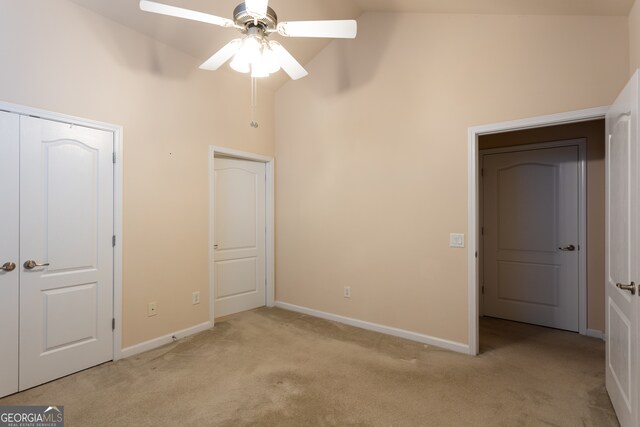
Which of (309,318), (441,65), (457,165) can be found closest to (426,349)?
(309,318)

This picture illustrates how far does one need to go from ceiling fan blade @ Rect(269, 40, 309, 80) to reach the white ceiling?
3.98 feet

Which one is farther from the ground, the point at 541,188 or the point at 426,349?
the point at 541,188

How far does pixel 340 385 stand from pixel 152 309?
1.95 m

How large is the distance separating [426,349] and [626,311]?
1.61 m

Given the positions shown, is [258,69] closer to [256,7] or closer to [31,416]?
[256,7]

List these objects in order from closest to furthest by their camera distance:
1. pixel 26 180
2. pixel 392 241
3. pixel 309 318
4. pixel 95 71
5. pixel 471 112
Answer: pixel 26 180, pixel 95 71, pixel 471 112, pixel 392 241, pixel 309 318

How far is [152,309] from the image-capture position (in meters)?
3.19

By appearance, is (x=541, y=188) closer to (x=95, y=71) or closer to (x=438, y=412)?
(x=438, y=412)

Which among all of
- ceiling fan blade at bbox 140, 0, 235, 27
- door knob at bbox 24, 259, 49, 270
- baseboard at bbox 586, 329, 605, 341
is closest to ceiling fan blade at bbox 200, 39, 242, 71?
ceiling fan blade at bbox 140, 0, 235, 27

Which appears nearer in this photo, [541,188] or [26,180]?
[26,180]

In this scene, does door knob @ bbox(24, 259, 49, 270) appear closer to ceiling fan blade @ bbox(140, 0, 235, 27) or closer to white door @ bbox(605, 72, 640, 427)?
ceiling fan blade @ bbox(140, 0, 235, 27)

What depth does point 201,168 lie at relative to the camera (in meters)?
3.64

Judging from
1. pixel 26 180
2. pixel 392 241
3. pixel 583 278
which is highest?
pixel 26 180

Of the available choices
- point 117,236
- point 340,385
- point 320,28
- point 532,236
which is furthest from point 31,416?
point 532,236
